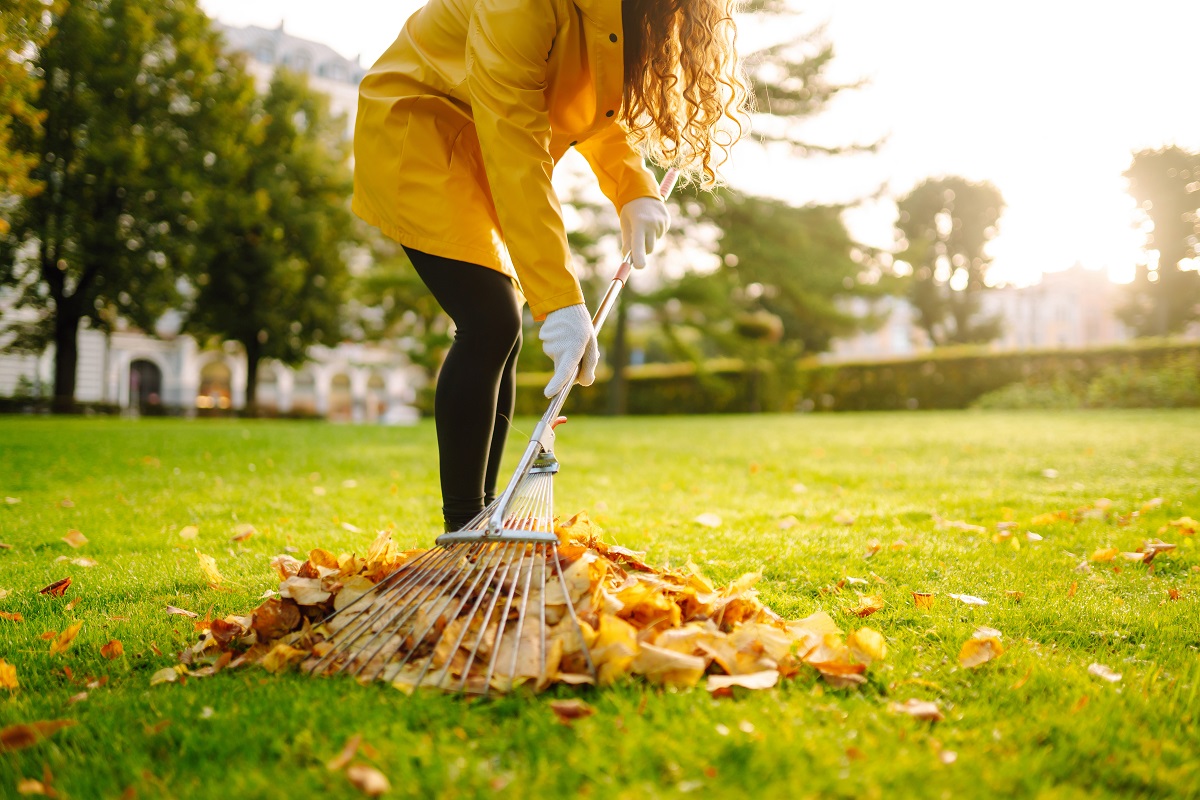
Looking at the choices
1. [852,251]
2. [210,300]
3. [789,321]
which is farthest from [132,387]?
[852,251]

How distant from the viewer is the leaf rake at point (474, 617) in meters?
1.59

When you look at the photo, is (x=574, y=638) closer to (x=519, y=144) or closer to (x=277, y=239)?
(x=519, y=144)

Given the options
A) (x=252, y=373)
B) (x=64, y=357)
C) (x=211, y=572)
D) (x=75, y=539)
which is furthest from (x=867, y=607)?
(x=252, y=373)

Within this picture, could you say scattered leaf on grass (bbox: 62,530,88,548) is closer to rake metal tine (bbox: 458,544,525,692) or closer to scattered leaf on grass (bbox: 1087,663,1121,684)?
rake metal tine (bbox: 458,544,525,692)

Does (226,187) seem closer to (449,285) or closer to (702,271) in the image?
(702,271)

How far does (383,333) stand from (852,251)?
13.8 meters

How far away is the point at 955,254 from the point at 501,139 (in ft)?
142

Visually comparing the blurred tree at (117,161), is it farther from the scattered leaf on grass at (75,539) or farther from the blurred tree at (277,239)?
the scattered leaf on grass at (75,539)

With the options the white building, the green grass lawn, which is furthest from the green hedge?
the green grass lawn

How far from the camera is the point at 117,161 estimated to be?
1742cm

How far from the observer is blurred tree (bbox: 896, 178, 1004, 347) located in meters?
39.9

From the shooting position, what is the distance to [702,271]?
1797 cm

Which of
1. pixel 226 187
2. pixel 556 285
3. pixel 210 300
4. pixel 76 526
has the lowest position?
pixel 76 526

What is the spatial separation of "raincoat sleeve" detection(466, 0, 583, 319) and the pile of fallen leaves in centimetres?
70
